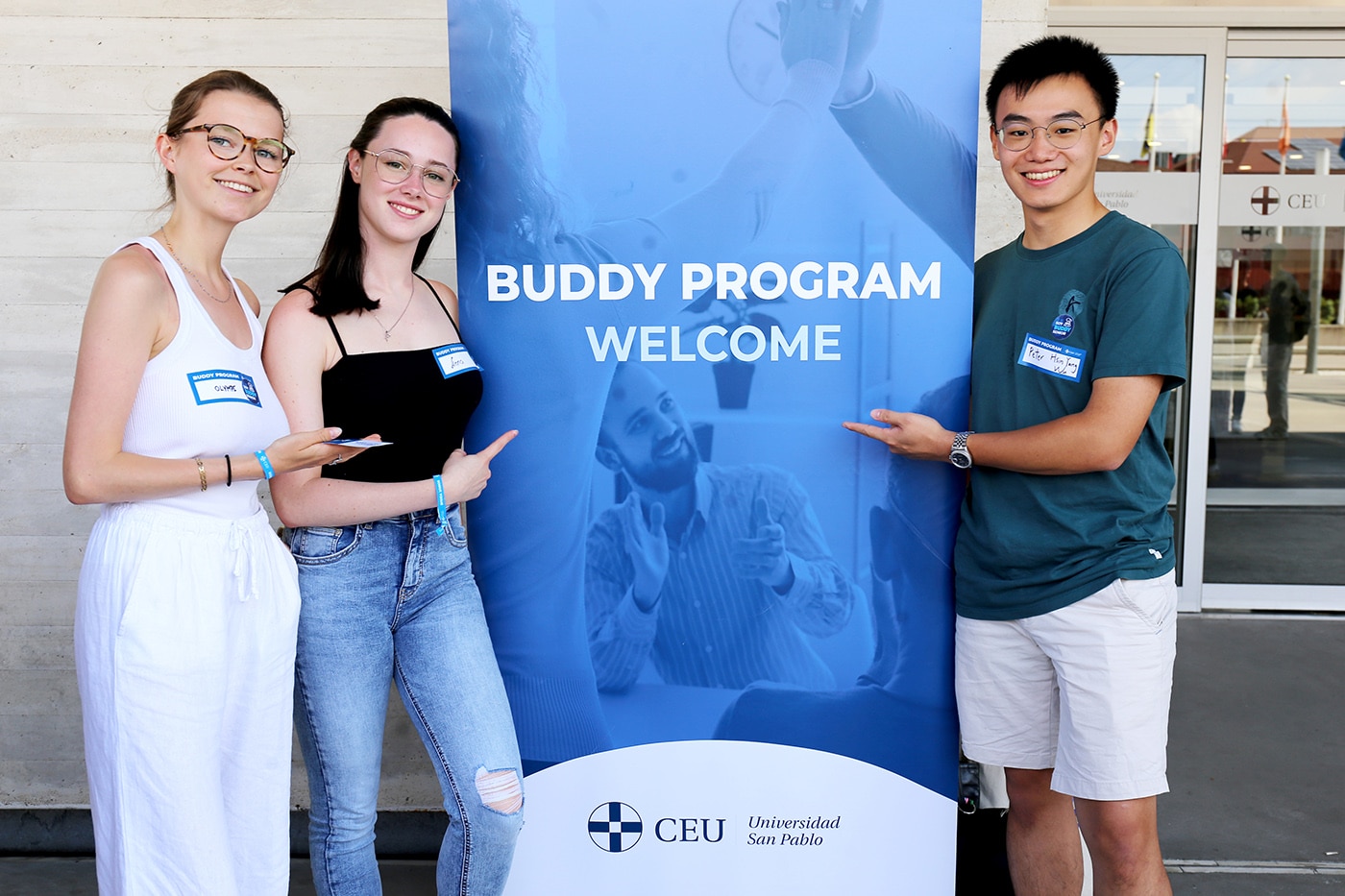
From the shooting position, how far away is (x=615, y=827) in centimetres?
199

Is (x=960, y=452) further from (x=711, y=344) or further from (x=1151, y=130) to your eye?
(x=1151, y=130)

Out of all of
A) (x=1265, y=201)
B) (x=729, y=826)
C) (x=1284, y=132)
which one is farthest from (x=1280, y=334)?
(x=729, y=826)

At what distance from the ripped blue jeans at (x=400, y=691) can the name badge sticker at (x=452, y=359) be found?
251mm

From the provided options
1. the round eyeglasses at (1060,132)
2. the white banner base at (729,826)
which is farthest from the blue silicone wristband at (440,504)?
the round eyeglasses at (1060,132)

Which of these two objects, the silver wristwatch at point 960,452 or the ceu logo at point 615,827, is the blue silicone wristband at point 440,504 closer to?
the ceu logo at point 615,827

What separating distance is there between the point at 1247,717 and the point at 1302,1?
3.28m

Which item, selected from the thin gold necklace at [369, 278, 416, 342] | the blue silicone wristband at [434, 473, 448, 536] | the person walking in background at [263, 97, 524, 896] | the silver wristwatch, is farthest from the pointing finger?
the silver wristwatch

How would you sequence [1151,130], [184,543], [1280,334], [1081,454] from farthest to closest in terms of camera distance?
[1280,334] < [1151,130] < [1081,454] < [184,543]

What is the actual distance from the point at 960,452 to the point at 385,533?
3.33 feet

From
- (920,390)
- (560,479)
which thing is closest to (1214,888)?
(920,390)

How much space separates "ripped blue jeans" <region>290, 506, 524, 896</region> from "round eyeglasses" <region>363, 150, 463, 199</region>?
57 cm

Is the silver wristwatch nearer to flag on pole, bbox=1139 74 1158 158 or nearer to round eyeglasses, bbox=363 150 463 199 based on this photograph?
round eyeglasses, bbox=363 150 463 199

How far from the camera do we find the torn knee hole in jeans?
5.73 ft

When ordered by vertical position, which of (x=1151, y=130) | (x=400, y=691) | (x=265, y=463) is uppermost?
(x=1151, y=130)
